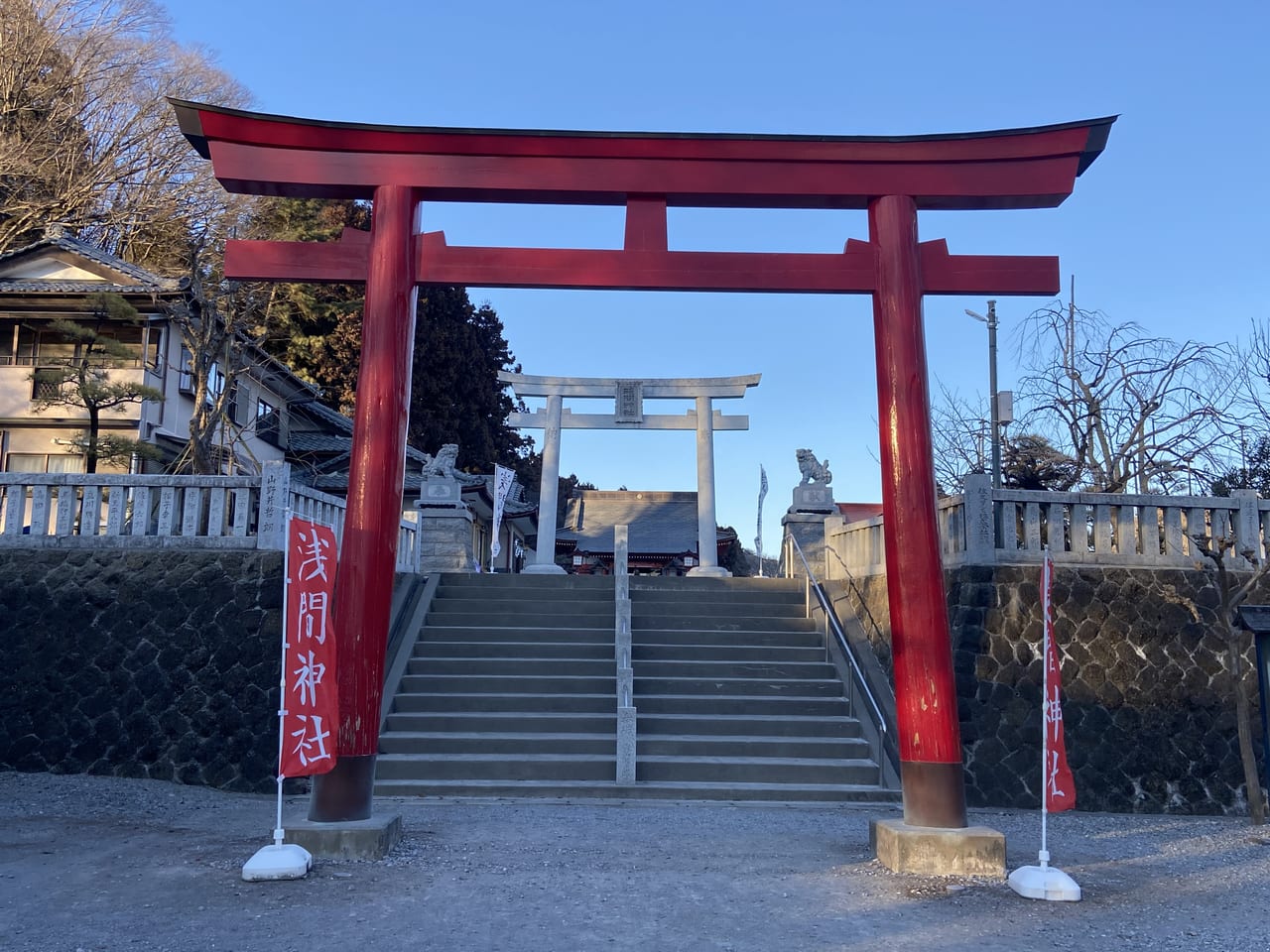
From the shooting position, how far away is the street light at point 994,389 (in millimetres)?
16188

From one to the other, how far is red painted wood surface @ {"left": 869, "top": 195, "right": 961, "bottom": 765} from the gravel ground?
41.5 inches

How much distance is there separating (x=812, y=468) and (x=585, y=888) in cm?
1121

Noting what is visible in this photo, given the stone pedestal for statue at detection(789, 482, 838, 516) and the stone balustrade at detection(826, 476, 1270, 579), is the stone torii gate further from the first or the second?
the stone balustrade at detection(826, 476, 1270, 579)

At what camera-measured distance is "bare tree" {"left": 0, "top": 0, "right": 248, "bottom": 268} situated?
67.8ft

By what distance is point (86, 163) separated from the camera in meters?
21.8

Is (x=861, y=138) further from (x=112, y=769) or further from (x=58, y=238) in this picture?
(x=58, y=238)

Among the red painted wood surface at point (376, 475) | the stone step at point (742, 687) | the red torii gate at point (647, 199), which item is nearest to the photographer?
the red painted wood surface at point (376, 475)

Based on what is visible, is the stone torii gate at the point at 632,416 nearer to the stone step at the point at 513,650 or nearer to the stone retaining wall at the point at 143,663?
the stone step at the point at 513,650

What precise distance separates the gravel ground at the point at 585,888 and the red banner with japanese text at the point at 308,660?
0.71 metres

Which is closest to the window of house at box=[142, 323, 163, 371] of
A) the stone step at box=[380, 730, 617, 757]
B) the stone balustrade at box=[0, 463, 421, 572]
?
the stone balustrade at box=[0, 463, 421, 572]

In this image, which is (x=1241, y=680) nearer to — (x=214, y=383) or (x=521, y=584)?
(x=521, y=584)

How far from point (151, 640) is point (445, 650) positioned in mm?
Result: 3061

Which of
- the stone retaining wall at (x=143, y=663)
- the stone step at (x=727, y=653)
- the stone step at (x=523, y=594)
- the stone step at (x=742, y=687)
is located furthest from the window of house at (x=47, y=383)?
the stone step at (x=742, y=687)

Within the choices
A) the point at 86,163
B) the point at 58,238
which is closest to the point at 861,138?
the point at 58,238
